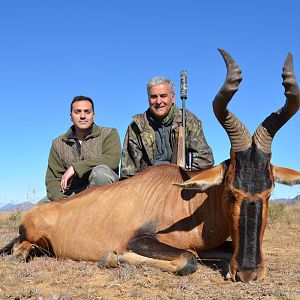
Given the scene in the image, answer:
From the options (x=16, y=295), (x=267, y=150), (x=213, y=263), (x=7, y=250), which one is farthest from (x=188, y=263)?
(x=7, y=250)

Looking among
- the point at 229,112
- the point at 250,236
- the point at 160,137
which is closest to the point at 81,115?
the point at 160,137

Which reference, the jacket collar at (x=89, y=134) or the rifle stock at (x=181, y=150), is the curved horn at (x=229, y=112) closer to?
the rifle stock at (x=181, y=150)

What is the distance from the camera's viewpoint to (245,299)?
3510mm

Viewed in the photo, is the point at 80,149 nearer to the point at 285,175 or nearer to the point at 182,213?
the point at 182,213

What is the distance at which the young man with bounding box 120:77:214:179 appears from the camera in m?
7.18

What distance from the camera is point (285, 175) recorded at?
14.9 ft

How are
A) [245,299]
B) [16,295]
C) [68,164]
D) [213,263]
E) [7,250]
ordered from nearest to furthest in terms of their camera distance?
[245,299]
[16,295]
[213,263]
[7,250]
[68,164]

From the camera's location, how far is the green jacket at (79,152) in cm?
708

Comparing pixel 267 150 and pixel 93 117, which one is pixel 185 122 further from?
pixel 267 150

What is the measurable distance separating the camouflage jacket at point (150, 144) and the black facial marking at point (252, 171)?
2.87m

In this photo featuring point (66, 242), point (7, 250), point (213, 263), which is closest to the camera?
point (213, 263)

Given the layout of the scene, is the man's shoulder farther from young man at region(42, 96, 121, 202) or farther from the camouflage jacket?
young man at region(42, 96, 121, 202)

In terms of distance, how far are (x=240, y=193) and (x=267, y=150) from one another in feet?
1.70

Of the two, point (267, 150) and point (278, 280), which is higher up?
point (267, 150)
